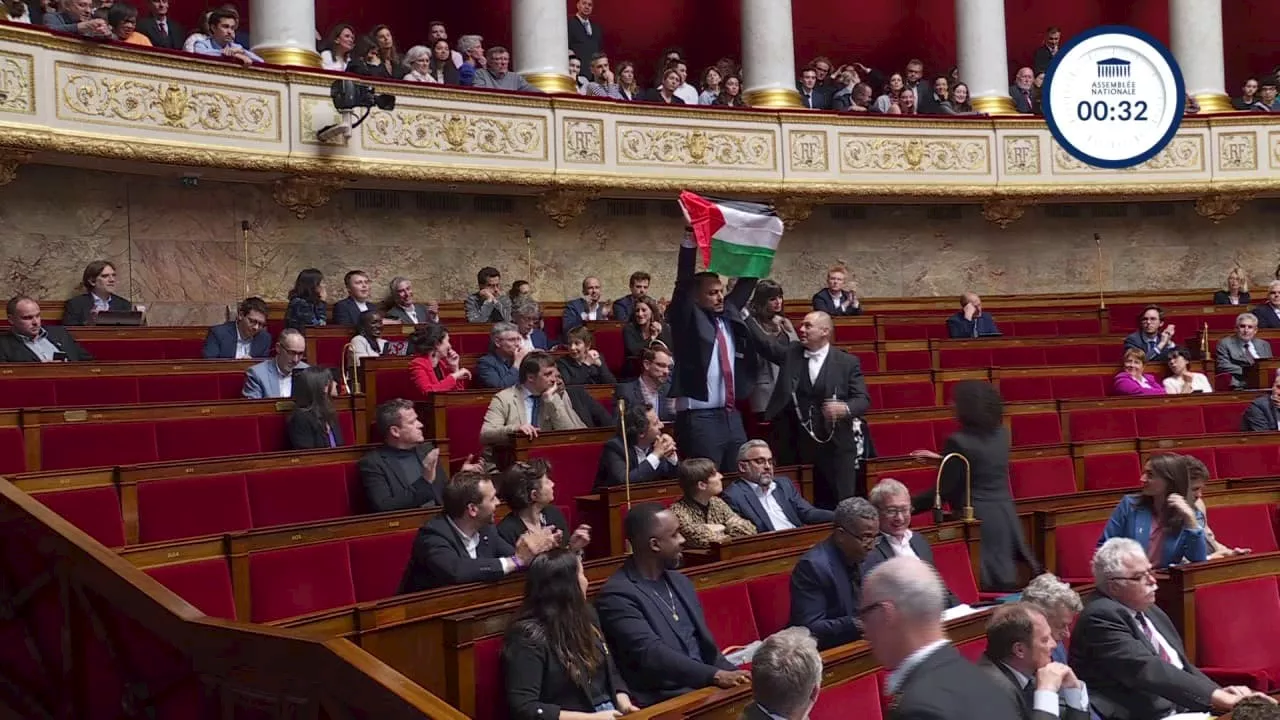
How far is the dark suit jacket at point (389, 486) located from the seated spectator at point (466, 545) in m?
0.71

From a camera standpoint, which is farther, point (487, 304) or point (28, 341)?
point (487, 304)

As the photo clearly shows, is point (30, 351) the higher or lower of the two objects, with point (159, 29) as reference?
lower

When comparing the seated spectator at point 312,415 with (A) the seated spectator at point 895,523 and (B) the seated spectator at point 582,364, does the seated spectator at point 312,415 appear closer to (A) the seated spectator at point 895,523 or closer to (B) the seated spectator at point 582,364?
(B) the seated spectator at point 582,364

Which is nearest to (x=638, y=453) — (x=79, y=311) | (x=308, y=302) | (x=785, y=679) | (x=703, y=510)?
(x=703, y=510)

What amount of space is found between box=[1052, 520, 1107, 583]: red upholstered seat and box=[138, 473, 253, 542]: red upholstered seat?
2.31 metres

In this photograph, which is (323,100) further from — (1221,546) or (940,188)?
(1221,546)

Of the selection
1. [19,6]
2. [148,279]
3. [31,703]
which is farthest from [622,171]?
[31,703]

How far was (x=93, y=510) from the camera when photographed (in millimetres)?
3742

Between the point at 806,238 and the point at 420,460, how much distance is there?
230 inches

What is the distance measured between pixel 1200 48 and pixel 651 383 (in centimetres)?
694

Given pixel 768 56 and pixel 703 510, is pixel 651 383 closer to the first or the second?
pixel 703 510

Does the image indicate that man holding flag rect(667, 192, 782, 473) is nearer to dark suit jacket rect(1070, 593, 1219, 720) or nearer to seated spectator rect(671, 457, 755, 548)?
seated spectator rect(671, 457, 755, 548)

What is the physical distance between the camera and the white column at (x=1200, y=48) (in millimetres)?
10383

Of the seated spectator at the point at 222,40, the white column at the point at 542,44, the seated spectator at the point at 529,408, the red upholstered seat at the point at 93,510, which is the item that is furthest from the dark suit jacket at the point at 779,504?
the white column at the point at 542,44
